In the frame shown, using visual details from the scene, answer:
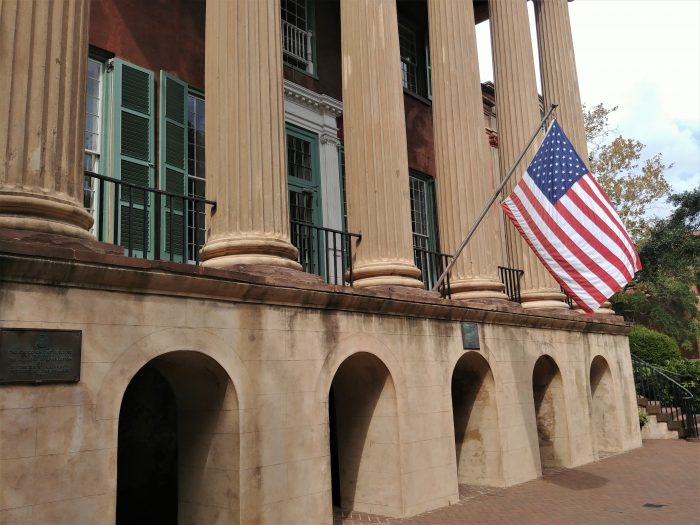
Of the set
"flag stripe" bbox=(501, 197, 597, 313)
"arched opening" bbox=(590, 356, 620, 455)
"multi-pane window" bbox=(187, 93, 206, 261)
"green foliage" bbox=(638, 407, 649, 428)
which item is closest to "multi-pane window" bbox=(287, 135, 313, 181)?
"multi-pane window" bbox=(187, 93, 206, 261)

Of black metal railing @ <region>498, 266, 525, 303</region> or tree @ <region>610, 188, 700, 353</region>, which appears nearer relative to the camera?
black metal railing @ <region>498, 266, 525, 303</region>

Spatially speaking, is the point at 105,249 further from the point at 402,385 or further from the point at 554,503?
the point at 554,503

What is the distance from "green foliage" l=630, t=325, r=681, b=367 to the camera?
75.3 ft

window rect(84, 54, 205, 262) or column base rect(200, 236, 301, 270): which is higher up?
window rect(84, 54, 205, 262)

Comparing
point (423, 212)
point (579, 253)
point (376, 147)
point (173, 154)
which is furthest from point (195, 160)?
point (423, 212)

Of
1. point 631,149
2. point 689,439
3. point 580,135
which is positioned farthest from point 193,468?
point 631,149

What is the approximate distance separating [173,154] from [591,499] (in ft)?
28.9

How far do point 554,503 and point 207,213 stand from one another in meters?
6.83

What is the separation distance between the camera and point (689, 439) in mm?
17234

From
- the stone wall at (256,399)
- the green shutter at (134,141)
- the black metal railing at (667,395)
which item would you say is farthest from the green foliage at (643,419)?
the green shutter at (134,141)

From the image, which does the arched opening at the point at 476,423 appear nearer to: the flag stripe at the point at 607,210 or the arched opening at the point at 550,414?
the arched opening at the point at 550,414

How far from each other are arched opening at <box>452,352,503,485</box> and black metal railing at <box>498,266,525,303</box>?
10.4 ft

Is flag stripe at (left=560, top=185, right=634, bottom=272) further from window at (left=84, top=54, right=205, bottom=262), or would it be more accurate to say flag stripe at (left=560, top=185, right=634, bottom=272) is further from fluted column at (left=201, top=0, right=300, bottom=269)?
window at (left=84, top=54, right=205, bottom=262)

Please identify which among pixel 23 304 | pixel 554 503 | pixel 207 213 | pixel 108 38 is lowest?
pixel 554 503
